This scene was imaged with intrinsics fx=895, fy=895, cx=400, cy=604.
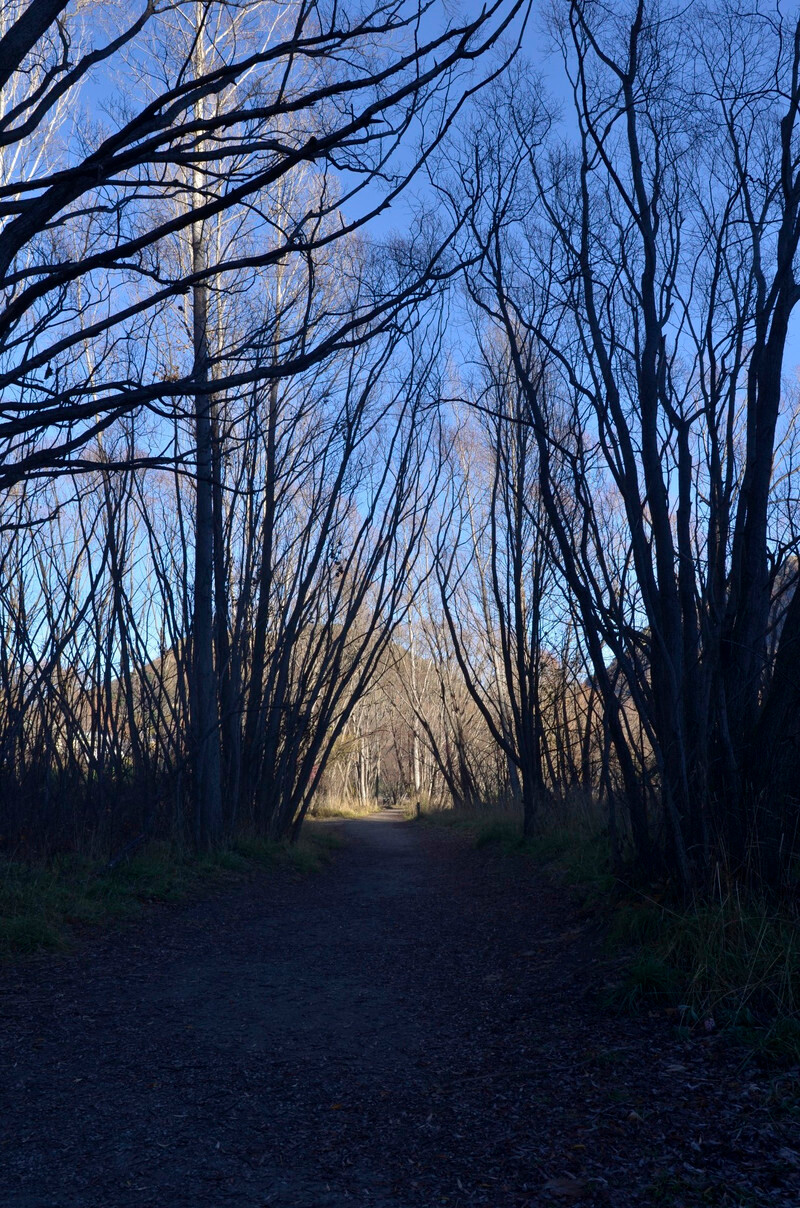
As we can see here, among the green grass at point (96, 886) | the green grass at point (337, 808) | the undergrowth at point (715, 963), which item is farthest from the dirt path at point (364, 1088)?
the green grass at point (337, 808)

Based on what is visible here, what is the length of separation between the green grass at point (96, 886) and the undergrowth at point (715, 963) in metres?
3.68

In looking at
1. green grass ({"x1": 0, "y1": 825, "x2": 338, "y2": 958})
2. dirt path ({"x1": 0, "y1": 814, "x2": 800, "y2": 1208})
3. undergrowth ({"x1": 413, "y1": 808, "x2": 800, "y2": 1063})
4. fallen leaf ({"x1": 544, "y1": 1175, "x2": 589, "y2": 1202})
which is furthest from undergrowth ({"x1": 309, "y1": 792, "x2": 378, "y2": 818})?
fallen leaf ({"x1": 544, "y1": 1175, "x2": 589, "y2": 1202})

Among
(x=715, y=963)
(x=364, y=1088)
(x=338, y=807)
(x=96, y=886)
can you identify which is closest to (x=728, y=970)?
(x=715, y=963)

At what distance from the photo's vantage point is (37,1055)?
3941mm

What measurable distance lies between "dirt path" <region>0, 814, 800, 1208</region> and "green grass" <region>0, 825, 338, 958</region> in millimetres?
323

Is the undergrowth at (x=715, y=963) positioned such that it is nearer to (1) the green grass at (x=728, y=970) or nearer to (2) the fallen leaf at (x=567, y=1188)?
(1) the green grass at (x=728, y=970)

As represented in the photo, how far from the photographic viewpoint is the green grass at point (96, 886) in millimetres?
5891

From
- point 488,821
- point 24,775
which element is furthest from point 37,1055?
point 488,821

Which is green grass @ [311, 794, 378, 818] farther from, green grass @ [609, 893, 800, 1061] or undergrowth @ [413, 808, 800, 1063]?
green grass @ [609, 893, 800, 1061]

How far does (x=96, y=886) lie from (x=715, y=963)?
516 centimetres

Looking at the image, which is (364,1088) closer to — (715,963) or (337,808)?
(715,963)

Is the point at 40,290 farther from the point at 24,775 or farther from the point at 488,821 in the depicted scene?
the point at 488,821

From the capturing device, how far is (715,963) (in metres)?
4.12

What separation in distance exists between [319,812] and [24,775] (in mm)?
18094
